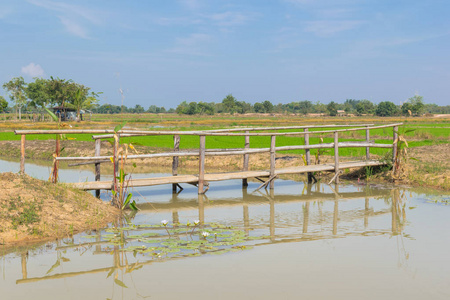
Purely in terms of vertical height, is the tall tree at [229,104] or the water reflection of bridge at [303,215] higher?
the tall tree at [229,104]

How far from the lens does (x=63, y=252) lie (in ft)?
18.3

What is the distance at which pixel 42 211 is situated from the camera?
255 inches

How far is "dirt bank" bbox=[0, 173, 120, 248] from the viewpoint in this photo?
19.9ft

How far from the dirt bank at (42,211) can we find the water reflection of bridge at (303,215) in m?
0.50

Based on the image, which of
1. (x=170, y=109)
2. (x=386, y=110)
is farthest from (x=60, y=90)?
(x=170, y=109)

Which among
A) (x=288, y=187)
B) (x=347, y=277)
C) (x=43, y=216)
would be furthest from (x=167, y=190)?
(x=347, y=277)

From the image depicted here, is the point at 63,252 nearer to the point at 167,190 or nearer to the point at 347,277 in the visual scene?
the point at 347,277

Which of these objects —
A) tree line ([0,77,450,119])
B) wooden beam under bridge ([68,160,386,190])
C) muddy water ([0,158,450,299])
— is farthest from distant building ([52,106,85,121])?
muddy water ([0,158,450,299])

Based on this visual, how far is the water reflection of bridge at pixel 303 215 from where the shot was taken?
5352 millimetres

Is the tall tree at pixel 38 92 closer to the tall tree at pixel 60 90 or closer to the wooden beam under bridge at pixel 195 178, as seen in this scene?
the tall tree at pixel 60 90

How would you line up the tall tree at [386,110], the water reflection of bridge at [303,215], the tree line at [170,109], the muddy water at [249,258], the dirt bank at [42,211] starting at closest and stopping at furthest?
1. the muddy water at [249,258]
2. the water reflection of bridge at [303,215]
3. the dirt bank at [42,211]
4. the tree line at [170,109]
5. the tall tree at [386,110]

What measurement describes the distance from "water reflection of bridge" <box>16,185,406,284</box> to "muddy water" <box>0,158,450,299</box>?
25 millimetres

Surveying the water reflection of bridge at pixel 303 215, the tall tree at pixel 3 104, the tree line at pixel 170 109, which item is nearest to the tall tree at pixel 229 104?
the tree line at pixel 170 109

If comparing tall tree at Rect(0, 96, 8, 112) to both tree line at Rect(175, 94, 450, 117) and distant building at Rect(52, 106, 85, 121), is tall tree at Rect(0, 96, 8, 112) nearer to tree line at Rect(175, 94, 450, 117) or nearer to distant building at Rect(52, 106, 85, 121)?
distant building at Rect(52, 106, 85, 121)
